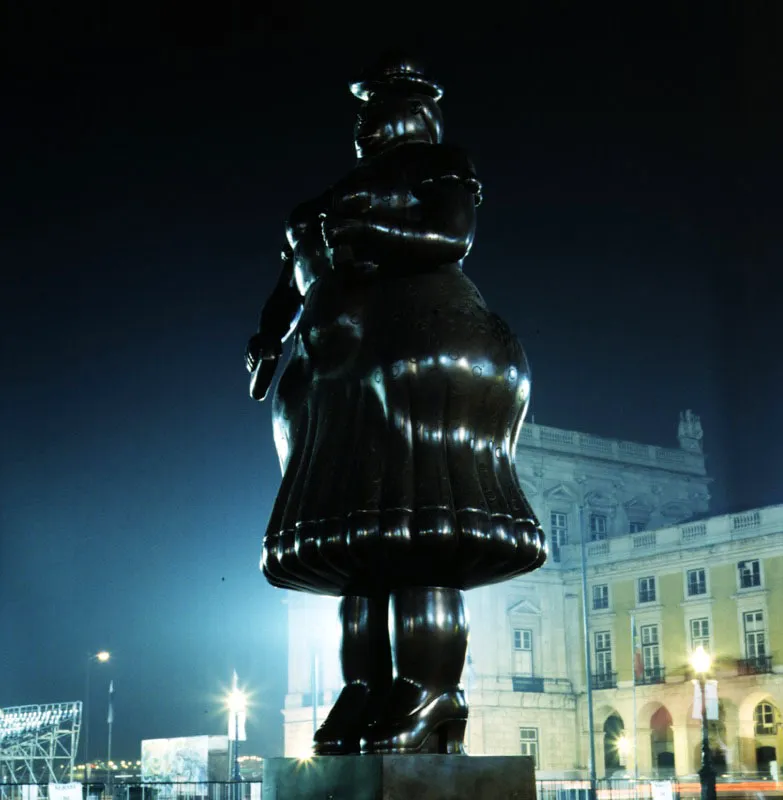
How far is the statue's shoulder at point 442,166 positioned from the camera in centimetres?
386

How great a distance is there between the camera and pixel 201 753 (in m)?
14.9

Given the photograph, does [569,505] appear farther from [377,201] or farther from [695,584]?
[377,201]

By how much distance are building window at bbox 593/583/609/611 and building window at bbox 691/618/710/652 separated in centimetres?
394

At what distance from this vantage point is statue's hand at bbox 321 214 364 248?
3674 mm

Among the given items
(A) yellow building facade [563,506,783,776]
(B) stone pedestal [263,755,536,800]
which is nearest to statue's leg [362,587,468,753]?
(B) stone pedestal [263,755,536,800]

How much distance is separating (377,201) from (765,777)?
31928 mm

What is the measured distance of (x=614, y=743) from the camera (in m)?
39.5

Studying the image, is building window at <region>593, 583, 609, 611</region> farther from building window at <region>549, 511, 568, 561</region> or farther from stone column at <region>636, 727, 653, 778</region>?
stone column at <region>636, 727, 653, 778</region>

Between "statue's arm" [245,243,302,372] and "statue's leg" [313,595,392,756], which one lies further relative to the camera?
"statue's arm" [245,243,302,372]

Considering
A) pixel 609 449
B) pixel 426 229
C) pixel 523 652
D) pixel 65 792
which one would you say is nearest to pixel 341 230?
pixel 426 229

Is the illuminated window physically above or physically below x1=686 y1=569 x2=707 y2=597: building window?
above

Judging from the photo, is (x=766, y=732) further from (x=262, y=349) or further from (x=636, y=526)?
(x=262, y=349)

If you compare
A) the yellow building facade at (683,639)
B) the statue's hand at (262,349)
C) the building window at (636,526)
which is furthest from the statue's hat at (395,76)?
the building window at (636,526)

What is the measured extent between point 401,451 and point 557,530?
41.0m
